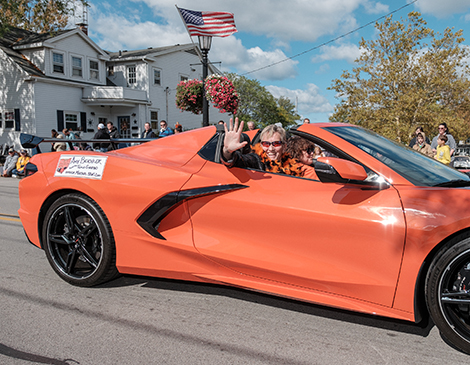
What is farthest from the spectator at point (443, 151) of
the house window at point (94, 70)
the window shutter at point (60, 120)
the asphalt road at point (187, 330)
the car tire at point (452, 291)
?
the house window at point (94, 70)

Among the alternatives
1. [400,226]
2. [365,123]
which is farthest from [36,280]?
[365,123]

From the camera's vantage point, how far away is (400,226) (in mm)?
2291

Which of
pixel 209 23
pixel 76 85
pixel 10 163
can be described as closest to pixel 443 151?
pixel 209 23

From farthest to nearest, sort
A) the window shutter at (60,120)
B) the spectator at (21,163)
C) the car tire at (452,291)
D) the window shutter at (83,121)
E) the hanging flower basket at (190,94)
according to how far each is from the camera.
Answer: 1. the window shutter at (83,121)
2. the window shutter at (60,120)
3. the hanging flower basket at (190,94)
4. the spectator at (21,163)
5. the car tire at (452,291)

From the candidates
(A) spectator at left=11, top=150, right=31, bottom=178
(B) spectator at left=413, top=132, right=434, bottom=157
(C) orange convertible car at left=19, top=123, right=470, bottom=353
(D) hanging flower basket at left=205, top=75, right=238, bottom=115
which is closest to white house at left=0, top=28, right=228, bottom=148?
(A) spectator at left=11, top=150, right=31, bottom=178

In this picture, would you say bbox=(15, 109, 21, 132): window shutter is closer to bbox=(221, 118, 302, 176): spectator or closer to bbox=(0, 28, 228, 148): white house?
bbox=(0, 28, 228, 148): white house

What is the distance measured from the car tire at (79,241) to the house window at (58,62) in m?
23.3

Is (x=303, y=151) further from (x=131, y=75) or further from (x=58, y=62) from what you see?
(x=131, y=75)

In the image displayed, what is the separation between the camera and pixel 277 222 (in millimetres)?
2609

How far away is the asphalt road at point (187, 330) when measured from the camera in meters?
2.32

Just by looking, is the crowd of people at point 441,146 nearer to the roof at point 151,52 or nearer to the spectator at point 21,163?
the spectator at point 21,163

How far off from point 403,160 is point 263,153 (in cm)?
120

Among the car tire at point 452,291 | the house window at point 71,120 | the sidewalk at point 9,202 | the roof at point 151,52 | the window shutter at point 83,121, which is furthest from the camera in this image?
the roof at point 151,52

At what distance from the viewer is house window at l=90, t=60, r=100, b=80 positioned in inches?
1026
